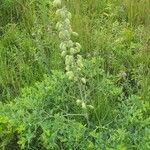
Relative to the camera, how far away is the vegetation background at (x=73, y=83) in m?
3.22

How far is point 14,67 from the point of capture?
4035 mm

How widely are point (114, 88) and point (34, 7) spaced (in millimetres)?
1597

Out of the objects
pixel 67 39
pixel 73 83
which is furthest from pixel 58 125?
pixel 67 39

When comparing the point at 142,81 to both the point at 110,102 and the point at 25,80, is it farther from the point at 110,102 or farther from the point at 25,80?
the point at 25,80

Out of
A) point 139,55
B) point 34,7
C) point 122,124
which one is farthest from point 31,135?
point 34,7

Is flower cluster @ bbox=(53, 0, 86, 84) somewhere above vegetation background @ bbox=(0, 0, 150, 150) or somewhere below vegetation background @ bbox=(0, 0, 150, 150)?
above

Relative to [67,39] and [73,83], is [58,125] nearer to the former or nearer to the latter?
[73,83]

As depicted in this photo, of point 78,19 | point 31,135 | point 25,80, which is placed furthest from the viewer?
point 78,19

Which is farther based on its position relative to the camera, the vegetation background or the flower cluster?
the vegetation background

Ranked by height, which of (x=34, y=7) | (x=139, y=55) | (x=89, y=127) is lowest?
(x=89, y=127)

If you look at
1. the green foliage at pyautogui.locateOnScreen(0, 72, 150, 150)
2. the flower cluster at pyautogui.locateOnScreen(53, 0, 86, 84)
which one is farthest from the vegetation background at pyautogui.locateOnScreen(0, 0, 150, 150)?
the flower cluster at pyautogui.locateOnScreen(53, 0, 86, 84)

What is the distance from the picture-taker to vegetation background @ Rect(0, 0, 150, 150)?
3223mm

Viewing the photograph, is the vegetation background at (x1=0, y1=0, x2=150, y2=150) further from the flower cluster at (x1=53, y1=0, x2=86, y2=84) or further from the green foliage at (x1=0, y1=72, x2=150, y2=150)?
the flower cluster at (x1=53, y1=0, x2=86, y2=84)

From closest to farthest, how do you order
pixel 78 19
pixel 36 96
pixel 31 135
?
pixel 31 135, pixel 36 96, pixel 78 19
